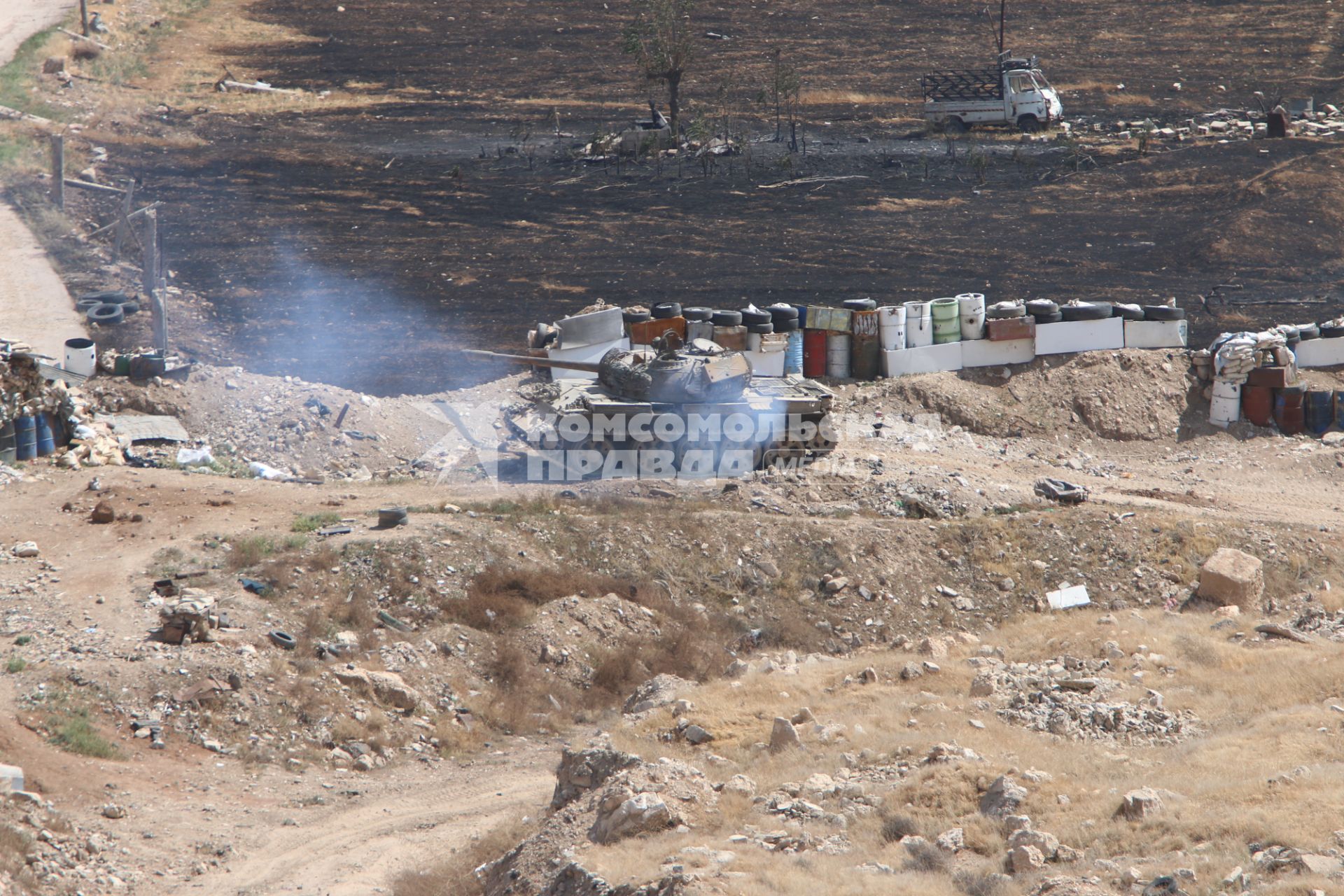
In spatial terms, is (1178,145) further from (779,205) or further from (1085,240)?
(779,205)

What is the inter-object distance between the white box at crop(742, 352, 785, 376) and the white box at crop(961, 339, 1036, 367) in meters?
3.59

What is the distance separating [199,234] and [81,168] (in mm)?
5928

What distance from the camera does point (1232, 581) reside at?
733 inches

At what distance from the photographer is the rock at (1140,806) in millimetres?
11250

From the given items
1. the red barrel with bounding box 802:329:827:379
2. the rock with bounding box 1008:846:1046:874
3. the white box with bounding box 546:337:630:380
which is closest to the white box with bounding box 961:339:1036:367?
the red barrel with bounding box 802:329:827:379

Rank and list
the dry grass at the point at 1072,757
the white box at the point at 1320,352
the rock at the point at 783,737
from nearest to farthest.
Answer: the dry grass at the point at 1072,757 < the rock at the point at 783,737 < the white box at the point at 1320,352

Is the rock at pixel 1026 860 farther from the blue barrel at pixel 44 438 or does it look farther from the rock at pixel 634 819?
the blue barrel at pixel 44 438

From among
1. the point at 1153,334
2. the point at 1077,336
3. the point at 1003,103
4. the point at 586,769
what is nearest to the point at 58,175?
the point at 1077,336

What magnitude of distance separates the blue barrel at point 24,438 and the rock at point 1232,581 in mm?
16727

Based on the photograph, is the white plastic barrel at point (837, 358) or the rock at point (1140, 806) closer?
the rock at point (1140, 806)

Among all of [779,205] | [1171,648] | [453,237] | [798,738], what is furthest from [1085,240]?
[798,738]

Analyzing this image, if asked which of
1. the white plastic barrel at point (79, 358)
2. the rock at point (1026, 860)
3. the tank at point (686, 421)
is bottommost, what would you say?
the rock at point (1026, 860)

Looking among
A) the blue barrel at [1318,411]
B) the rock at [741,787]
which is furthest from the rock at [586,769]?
the blue barrel at [1318,411]

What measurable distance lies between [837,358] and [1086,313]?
4644mm
